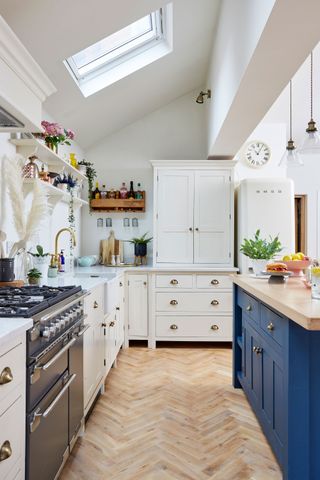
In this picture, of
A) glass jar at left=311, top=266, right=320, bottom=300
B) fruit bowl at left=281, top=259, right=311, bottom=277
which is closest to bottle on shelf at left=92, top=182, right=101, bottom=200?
fruit bowl at left=281, top=259, right=311, bottom=277

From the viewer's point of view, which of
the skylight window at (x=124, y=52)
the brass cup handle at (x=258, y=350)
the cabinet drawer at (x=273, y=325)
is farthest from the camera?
the skylight window at (x=124, y=52)

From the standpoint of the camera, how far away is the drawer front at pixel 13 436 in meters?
1.07

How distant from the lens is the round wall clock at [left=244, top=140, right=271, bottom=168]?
461 cm

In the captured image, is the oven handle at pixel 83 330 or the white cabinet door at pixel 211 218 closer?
the oven handle at pixel 83 330

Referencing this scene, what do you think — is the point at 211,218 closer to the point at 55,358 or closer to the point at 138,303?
the point at 138,303

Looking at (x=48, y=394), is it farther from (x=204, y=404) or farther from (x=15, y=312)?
(x=204, y=404)

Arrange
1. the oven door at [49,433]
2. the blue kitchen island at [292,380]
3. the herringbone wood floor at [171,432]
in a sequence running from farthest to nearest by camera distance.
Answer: the herringbone wood floor at [171,432] → the blue kitchen island at [292,380] → the oven door at [49,433]

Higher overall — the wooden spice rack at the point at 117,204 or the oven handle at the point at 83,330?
the wooden spice rack at the point at 117,204

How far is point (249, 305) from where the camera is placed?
2.43 m

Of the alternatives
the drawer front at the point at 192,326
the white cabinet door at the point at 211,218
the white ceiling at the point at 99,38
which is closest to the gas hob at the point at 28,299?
the white ceiling at the point at 99,38

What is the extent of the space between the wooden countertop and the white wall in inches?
101

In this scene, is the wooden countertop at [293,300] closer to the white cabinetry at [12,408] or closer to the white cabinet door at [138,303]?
the white cabinetry at [12,408]

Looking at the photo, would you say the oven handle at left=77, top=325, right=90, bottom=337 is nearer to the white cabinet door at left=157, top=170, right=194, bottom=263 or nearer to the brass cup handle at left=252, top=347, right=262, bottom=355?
the brass cup handle at left=252, top=347, right=262, bottom=355

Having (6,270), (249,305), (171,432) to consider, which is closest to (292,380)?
(249,305)
